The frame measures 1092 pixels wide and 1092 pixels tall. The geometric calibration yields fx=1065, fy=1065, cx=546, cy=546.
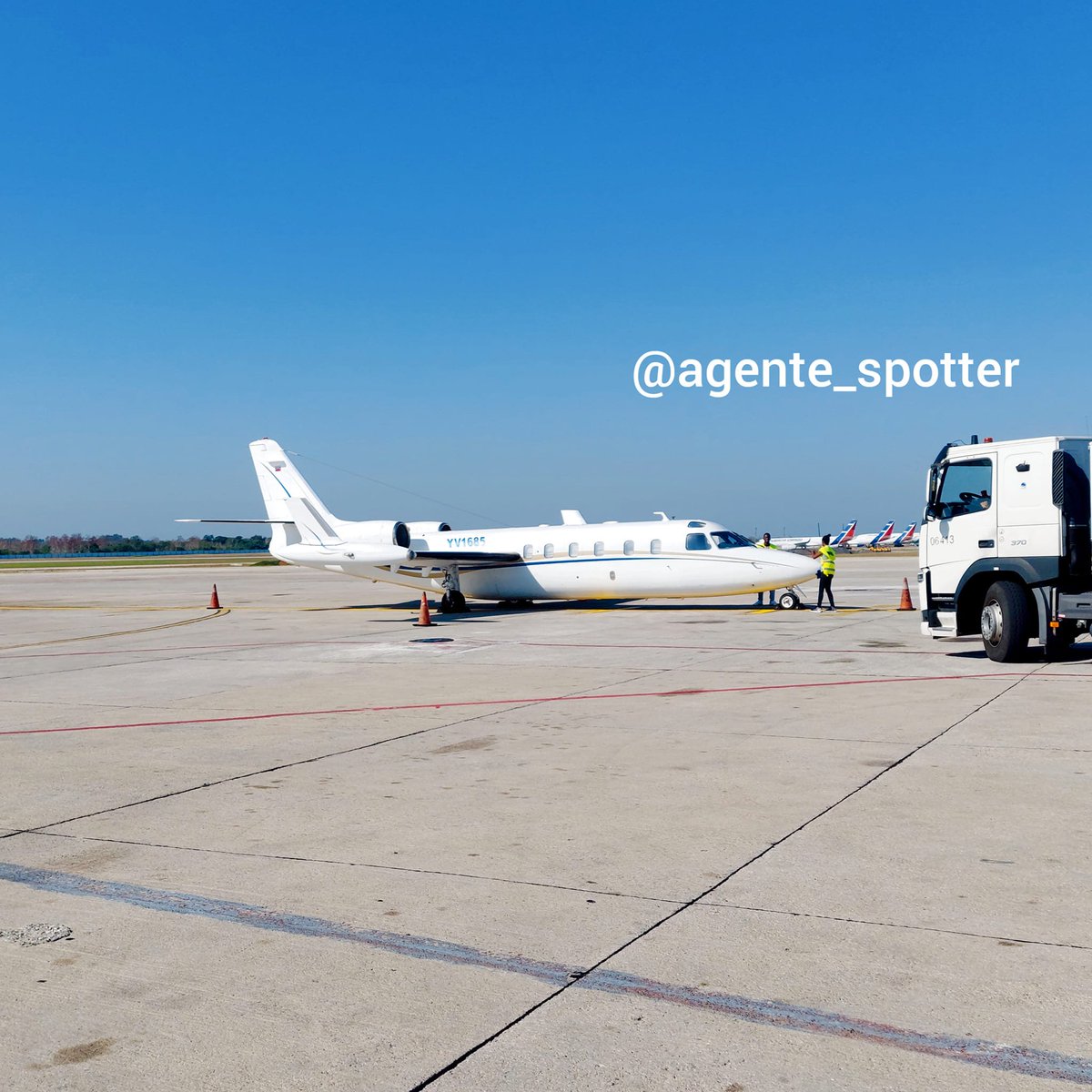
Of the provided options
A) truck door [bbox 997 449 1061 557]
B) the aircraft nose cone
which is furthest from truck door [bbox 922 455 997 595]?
the aircraft nose cone

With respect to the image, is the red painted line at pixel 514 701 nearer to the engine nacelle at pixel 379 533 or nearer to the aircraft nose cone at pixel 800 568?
the aircraft nose cone at pixel 800 568

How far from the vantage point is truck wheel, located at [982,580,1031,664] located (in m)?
14.5

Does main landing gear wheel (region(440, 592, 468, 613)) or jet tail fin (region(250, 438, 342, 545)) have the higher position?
jet tail fin (region(250, 438, 342, 545))

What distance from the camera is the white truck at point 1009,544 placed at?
14.1 m

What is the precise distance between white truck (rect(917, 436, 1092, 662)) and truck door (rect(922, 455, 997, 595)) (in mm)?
14

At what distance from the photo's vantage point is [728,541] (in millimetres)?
26250

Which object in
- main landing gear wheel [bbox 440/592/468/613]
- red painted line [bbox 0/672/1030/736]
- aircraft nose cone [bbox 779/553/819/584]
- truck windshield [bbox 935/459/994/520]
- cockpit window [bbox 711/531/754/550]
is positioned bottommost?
red painted line [bbox 0/672/1030/736]

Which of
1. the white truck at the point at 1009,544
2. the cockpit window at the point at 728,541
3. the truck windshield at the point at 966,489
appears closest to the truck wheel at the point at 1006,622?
the white truck at the point at 1009,544

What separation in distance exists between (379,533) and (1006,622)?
17589mm

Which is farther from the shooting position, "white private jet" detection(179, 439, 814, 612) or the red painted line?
"white private jet" detection(179, 439, 814, 612)

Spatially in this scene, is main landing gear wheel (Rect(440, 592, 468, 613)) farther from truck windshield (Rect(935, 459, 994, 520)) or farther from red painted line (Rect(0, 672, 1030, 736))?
red painted line (Rect(0, 672, 1030, 736))

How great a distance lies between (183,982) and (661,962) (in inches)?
79.5

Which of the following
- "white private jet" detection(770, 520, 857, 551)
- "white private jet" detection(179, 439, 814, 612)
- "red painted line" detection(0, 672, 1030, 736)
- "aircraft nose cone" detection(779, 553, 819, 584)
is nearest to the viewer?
"red painted line" detection(0, 672, 1030, 736)

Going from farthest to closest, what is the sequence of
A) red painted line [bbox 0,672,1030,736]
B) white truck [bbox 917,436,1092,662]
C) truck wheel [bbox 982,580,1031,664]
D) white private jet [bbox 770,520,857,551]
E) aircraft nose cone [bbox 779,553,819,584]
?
white private jet [bbox 770,520,857,551] < aircraft nose cone [bbox 779,553,819,584] < truck wheel [bbox 982,580,1031,664] < white truck [bbox 917,436,1092,662] < red painted line [bbox 0,672,1030,736]
